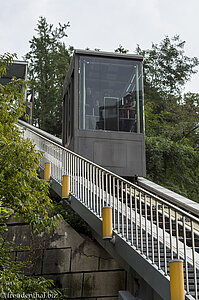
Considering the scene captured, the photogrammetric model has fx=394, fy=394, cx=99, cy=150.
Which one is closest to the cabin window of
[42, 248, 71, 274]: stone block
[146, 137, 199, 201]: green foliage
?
[42, 248, 71, 274]: stone block

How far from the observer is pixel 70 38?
33.6 metres

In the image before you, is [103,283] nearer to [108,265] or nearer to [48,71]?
[108,265]

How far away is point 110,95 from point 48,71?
20.6 metres

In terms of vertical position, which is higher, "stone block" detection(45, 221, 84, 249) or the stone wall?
"stone block" detection(45, 221, 84, 249)

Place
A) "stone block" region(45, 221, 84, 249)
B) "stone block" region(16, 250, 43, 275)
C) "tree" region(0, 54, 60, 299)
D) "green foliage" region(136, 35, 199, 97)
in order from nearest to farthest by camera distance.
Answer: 1. "tree" region(0, 54, 60, 299)
2. "stone block" region(16, 250, 43, 275)
3. "stone block" region(45, 221, 84, 249)
4. "green foliage" region(136, 35, 199, 97)

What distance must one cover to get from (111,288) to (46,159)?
341cm

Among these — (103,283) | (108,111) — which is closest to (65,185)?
(103,283)

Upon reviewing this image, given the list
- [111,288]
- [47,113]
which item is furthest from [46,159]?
[47,113]

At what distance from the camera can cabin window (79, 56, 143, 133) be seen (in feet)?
36.0

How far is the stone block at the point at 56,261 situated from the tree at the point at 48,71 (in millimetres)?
18565

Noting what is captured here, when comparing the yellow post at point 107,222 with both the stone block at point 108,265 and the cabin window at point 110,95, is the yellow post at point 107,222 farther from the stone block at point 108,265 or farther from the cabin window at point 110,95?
the cabin window at point 110,95

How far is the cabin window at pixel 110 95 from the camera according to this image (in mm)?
10961

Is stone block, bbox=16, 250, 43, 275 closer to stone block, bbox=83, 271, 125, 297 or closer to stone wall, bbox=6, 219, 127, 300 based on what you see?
stone wall, bbox=6, 219, 127, 300

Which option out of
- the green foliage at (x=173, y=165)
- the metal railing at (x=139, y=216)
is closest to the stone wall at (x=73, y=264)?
the metal railing at (x=139, y=216)
